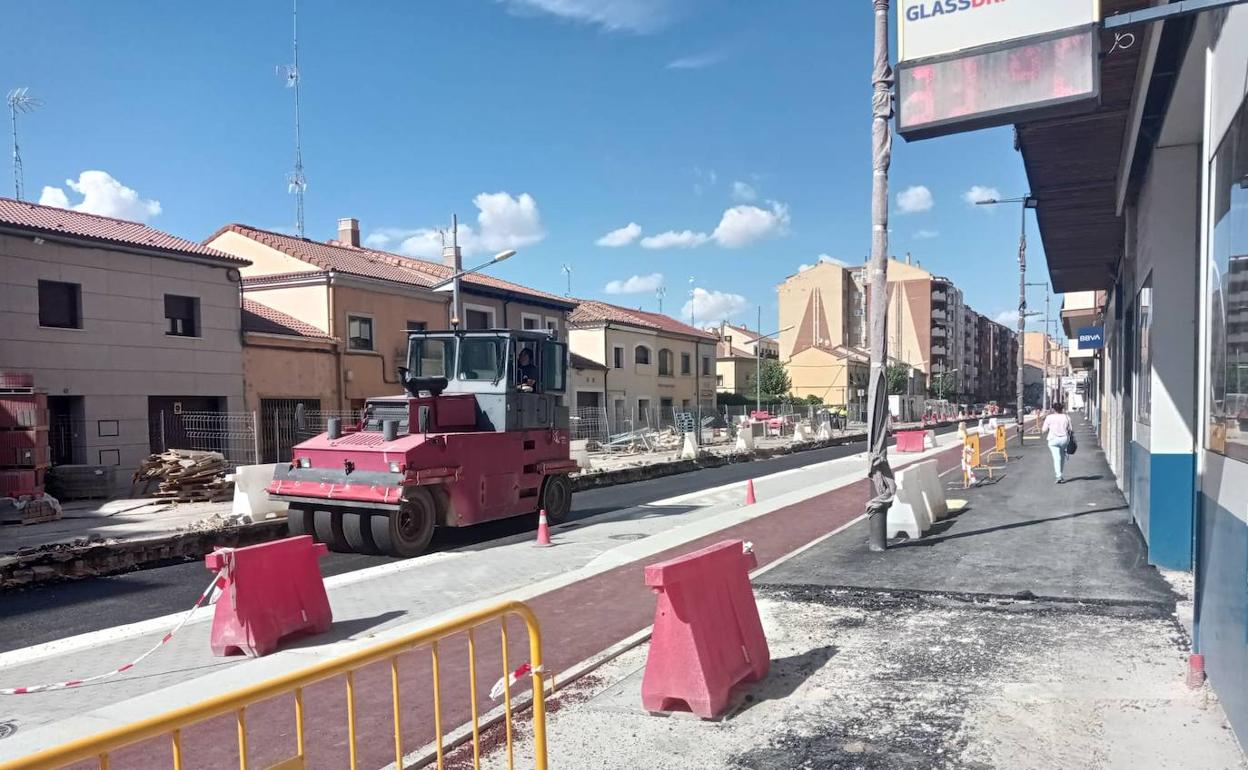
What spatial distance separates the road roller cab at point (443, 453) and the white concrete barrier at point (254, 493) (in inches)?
46.2

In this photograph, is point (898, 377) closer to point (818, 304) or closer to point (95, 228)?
point (818, 304)

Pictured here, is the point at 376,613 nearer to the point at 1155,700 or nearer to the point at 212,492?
the point at 1155,700

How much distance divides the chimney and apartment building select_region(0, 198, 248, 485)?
13297 mm

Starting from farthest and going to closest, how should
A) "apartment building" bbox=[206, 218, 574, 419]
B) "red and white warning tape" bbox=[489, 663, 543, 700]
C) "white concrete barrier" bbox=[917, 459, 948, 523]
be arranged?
Result: "apartment building" bbox=[206, 218, 574, 419] → "white concrete barrier" bbox=[917, 459, 948, 523] → "red and white warning tape" bbox=[489, 663, 543, 700]

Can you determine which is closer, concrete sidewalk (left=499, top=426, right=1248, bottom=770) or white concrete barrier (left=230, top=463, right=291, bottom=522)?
concrete sidewalk (left=499, top=426, right=1248, bottom=770)

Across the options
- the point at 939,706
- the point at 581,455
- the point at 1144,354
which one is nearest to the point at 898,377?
the point at 581,455

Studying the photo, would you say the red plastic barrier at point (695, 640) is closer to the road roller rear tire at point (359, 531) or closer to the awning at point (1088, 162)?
the awning at point (1088, 162)

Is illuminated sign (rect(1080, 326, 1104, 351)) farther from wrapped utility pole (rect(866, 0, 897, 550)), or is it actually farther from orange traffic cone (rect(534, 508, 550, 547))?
orange traffic cone (rect(534, 508, 550, 547))

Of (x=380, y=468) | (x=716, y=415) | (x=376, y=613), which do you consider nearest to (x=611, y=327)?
(x=716, y=415)

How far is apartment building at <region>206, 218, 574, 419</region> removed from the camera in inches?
951

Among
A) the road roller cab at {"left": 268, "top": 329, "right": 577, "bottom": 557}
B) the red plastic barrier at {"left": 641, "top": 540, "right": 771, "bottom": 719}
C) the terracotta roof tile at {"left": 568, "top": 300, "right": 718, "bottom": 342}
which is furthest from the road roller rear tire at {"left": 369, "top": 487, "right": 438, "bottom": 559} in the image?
the terracotta roof tile at {"left": 568, "top": 300, "right": 718, "bottom": 342}

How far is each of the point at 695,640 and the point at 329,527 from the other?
803cm

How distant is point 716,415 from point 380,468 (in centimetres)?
3387

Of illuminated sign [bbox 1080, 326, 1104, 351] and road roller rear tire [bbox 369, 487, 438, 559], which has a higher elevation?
illuminated sign [bbox 1080, 326, 1104, 351]
